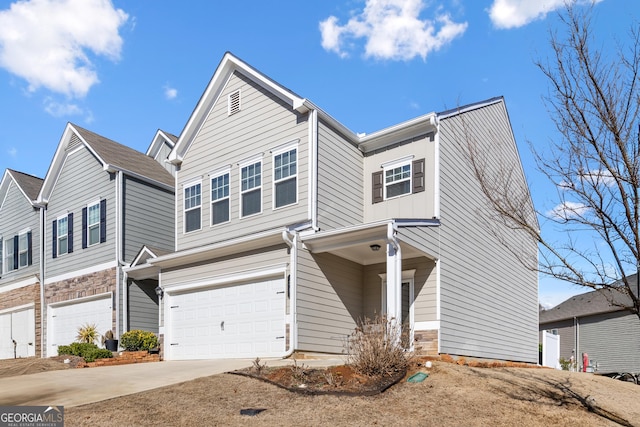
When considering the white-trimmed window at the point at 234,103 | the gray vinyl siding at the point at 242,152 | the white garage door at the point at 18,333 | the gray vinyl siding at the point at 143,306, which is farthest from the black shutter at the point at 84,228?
the white-trimmed window at the point at 234,103

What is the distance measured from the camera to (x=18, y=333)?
79.1 feet

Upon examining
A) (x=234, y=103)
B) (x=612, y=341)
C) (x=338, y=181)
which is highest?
(x=234, y=103)

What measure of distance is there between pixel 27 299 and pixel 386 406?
19.7 m

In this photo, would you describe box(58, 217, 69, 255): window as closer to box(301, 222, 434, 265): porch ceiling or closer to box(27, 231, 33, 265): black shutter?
box(27, 231, 33, 265): black shutter

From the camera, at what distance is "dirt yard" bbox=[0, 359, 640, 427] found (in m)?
7.98

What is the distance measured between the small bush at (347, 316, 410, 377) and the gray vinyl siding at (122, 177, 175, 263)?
→ 1178cm

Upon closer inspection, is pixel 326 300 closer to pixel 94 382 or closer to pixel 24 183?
pixel 94 382

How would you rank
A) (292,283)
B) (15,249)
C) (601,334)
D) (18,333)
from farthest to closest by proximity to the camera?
(601,334) < (15,249) < (18,333) < (292,283)

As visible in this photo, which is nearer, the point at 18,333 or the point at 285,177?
the point at 285,177

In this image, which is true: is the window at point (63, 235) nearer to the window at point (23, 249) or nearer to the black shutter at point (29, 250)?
the black shutter at point (29, 250)

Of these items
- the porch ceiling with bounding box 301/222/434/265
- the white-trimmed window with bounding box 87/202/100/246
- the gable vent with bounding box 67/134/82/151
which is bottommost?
the porch ceiling with bounding box 301/222/434/265

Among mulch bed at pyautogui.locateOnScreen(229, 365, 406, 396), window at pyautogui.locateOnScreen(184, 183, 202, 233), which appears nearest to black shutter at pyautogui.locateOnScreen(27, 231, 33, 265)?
window at pyautogui.locateOnScreen(184, 183, 202, 233)

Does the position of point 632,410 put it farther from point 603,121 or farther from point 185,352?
point 185,352

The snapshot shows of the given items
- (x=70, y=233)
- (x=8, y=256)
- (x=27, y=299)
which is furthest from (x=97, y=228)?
(x=8, y=256)
